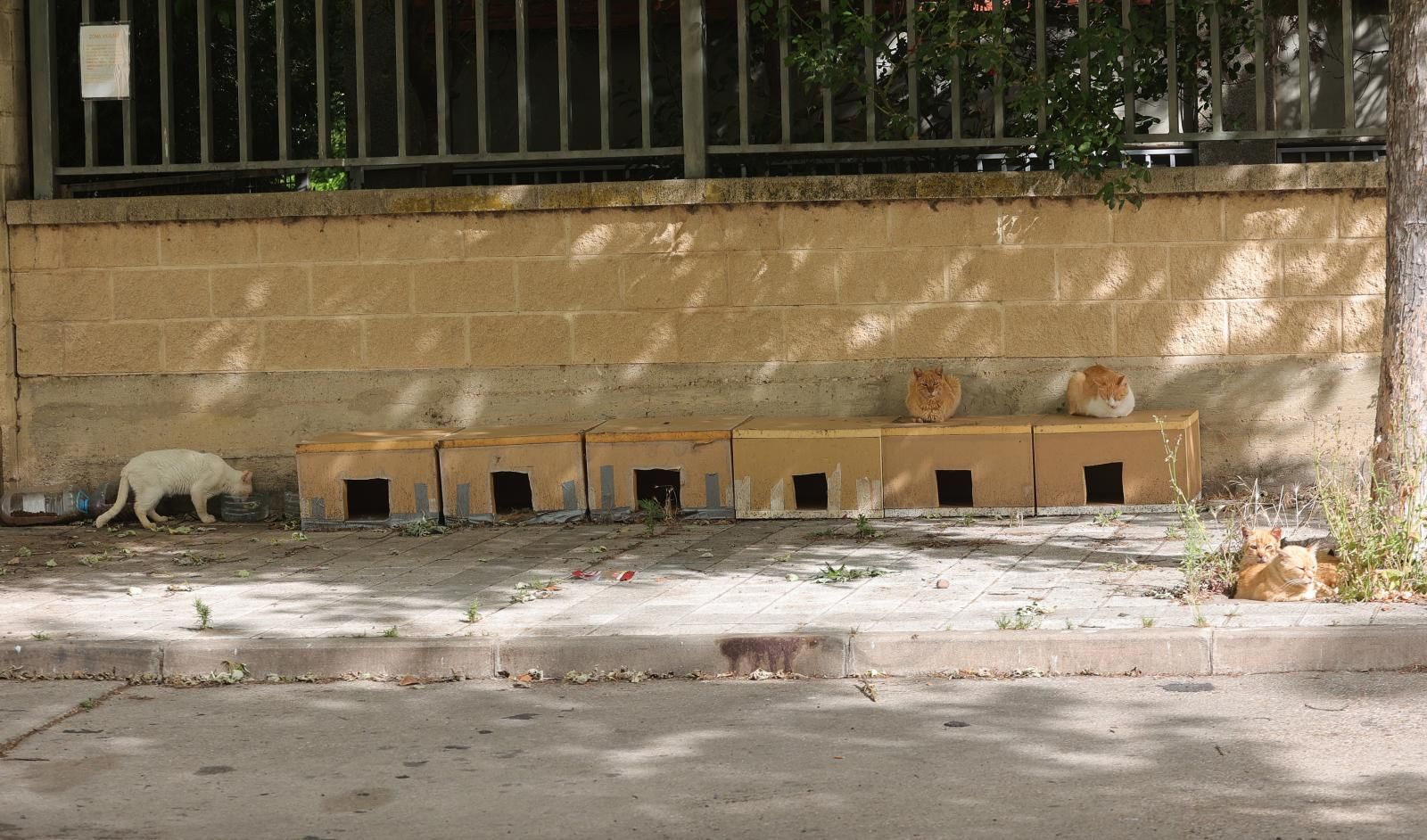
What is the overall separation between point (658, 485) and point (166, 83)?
3.97 m

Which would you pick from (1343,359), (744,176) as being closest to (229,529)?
(744,176)

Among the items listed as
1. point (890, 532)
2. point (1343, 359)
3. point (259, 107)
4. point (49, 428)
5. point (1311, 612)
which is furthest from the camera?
point (259, 107)

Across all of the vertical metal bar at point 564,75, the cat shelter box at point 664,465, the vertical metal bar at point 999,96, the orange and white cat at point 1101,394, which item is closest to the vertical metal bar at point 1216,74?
the vertical metal bar at point 999,96

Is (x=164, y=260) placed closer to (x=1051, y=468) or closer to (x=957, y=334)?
(x=957, y=334)

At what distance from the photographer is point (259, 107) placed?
1177 cm

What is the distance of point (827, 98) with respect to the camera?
9531 mm

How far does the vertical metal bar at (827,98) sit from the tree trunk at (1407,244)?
362 cm

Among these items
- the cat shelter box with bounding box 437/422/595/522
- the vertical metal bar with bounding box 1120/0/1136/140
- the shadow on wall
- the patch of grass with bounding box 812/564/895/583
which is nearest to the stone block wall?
the shadow on wall

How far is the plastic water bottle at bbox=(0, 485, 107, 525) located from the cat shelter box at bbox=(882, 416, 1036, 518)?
187 inches

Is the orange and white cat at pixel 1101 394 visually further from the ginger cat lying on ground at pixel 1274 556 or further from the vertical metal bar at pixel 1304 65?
the ginger cat lying on ground at pixel 1274 556

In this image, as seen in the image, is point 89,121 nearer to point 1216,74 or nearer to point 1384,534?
point 1216,74

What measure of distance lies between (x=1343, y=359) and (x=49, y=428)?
7.71 m

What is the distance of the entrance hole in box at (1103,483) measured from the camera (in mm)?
9172

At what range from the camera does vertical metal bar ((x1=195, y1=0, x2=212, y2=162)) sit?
9.87m
